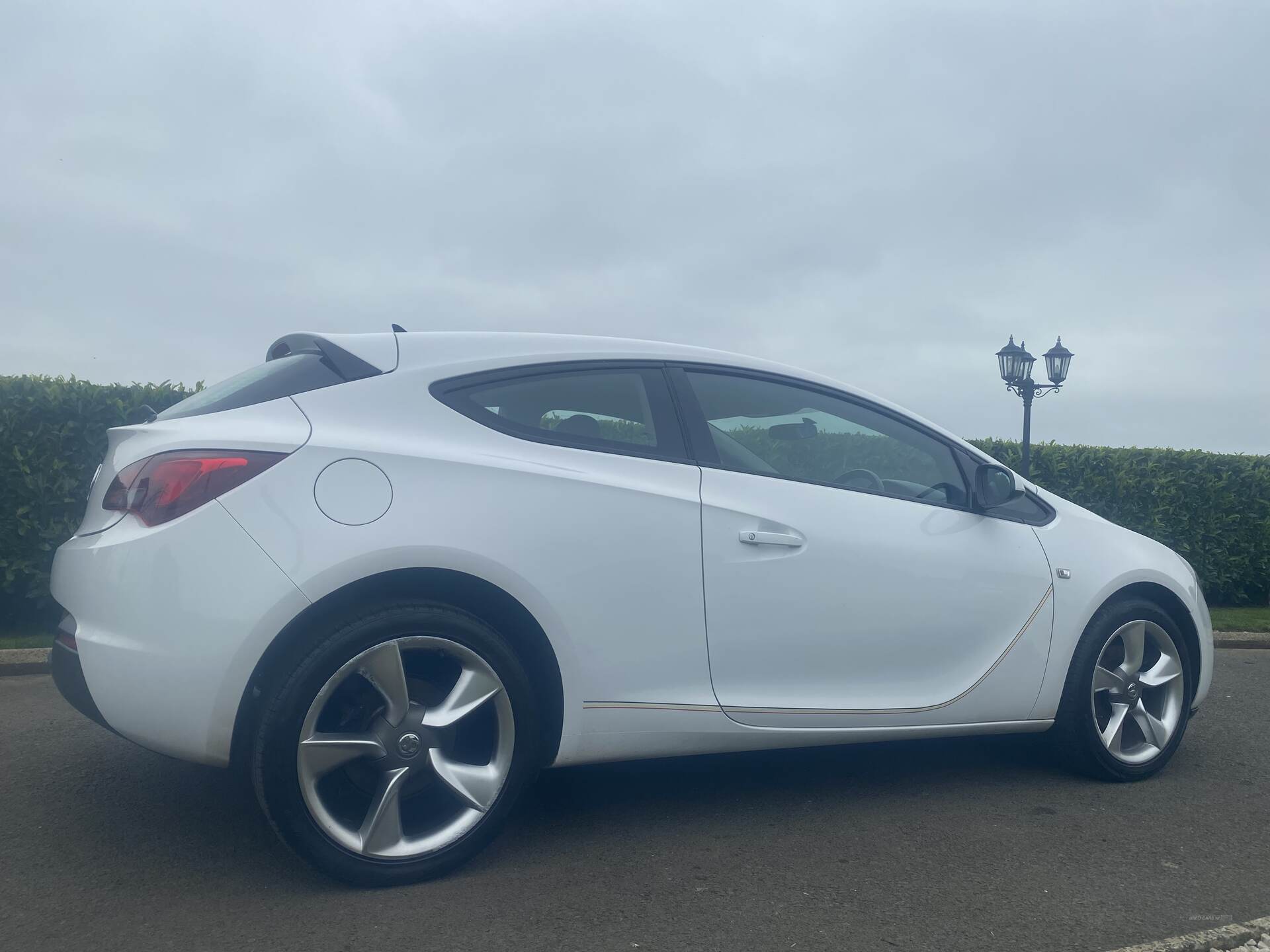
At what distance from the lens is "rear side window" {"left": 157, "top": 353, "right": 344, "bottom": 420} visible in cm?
306

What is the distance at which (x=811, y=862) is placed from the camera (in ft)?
10.6

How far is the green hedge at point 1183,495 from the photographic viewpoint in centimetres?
1249

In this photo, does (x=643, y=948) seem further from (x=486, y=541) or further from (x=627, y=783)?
(x=627, y=783)

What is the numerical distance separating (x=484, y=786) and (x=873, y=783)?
1.80 m

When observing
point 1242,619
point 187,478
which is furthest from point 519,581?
point 1242,619

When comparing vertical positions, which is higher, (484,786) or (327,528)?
(327,528)

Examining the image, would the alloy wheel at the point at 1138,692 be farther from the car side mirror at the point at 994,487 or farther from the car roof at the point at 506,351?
the car roof at the point at 506,351

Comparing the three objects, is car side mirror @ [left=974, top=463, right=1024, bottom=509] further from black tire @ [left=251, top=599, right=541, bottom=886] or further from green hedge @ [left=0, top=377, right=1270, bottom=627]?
green hedge @ [left=0, top=377, right=1270, bottom=627]

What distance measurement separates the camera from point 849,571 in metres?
3.49

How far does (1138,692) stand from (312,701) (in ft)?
10.7

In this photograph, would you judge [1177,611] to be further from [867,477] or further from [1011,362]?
[1011,362]

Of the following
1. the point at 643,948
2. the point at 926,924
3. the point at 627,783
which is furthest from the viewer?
the point at 627,783

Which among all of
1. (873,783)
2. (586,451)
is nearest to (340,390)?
(586,451)

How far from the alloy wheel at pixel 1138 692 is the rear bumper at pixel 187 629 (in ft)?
10.3
